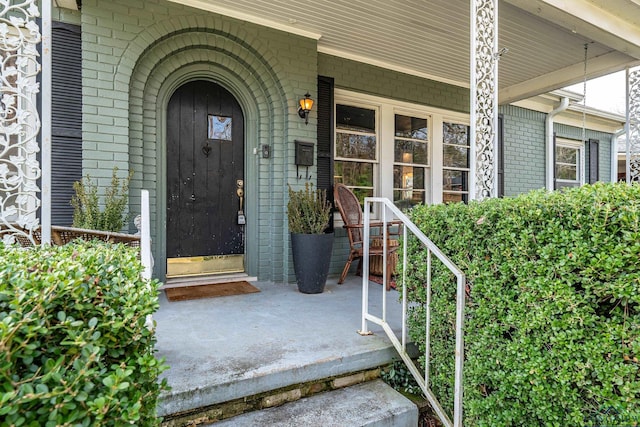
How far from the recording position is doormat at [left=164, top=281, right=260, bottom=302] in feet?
11.1

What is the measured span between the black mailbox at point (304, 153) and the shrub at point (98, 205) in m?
1.67

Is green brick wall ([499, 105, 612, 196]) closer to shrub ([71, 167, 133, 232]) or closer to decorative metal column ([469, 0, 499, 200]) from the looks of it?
decorative metal column ([469, 0, 499, 200])

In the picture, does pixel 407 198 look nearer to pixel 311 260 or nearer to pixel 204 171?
pixel 311 260

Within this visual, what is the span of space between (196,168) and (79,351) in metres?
3.16

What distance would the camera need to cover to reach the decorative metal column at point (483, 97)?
8.80 ft

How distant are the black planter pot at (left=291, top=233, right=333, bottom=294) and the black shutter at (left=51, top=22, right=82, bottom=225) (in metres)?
2.09

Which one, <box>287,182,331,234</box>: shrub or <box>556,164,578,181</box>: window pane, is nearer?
<box>287,182,331,234</box>: shrub

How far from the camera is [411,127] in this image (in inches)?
209

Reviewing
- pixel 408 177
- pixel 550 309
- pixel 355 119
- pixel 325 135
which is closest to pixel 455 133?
pixel 408 177

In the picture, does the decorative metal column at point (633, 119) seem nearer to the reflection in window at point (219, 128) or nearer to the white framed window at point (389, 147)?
the white framed window at point (389, 147)

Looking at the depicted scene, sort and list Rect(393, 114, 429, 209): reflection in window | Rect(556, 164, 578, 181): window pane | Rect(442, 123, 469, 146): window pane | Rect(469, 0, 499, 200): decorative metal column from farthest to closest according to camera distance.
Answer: Rect(556, 164, 578, 181): window pane, Rect(442, 123, 469, 146): window pane, Rect(393, 114, 429, 209): reflection in window, Rect(469, 0, 499, 200): decorative metal column

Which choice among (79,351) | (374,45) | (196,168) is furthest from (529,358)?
(374,45)

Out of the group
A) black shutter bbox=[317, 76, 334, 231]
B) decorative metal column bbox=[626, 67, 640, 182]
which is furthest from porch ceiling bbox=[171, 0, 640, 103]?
black shutter bbox=[317, 76, 334, 231]

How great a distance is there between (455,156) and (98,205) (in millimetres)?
4990
